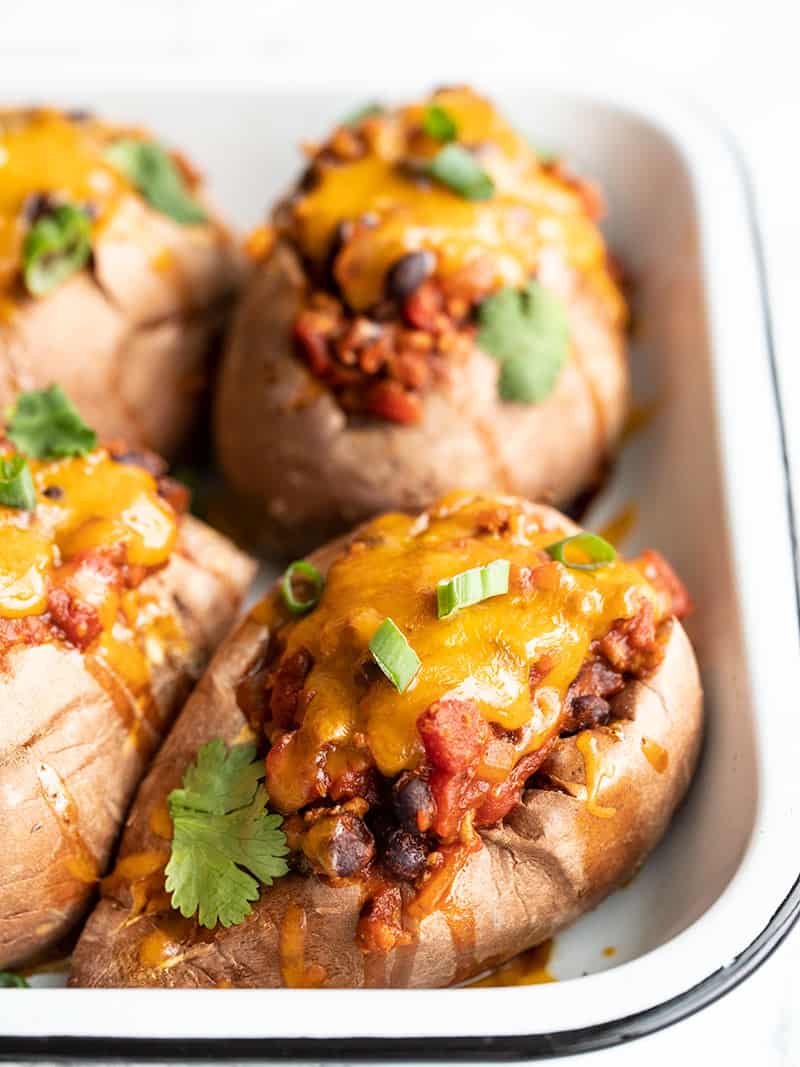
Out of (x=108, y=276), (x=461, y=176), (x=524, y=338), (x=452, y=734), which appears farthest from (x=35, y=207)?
(x=452, y=734)

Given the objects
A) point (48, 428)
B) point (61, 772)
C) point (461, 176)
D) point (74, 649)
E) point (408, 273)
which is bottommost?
point (61, 772)

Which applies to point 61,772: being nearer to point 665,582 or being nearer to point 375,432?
point 375,432

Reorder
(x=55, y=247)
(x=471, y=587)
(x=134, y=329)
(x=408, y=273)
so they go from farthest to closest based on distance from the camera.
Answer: (x=134, y=329), (x=55, y=247), (x=408, y=273), (x=471, y=587)

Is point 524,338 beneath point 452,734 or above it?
above

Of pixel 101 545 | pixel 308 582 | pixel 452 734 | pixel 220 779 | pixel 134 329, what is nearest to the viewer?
pixel 452 734

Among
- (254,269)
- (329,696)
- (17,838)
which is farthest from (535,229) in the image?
(17,838)

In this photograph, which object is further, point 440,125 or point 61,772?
point 440,125

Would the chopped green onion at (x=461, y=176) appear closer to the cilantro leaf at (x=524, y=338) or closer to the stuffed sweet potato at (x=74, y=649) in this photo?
the cilantro leaf at (x=524, y=338)
